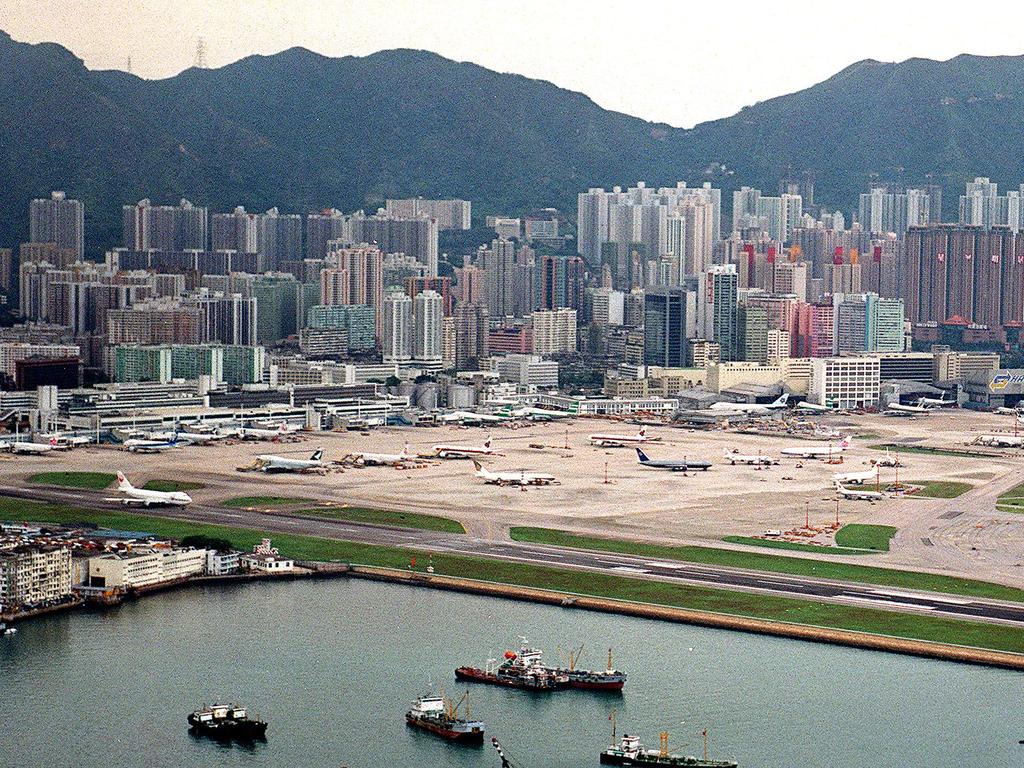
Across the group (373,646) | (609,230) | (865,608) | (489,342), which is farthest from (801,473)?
(609,230)

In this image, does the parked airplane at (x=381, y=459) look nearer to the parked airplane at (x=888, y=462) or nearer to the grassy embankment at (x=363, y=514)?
the grassy embankment at (x=363, y=514)

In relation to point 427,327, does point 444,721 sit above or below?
below

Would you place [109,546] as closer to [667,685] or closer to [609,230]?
[667,685]

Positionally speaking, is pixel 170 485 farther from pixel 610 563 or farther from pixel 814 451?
pixel 814 451

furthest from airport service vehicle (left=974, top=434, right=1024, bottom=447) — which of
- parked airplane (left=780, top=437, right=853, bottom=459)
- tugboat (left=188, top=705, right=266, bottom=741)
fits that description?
tugboat (left=188, top=705, right=266, bottom=741)

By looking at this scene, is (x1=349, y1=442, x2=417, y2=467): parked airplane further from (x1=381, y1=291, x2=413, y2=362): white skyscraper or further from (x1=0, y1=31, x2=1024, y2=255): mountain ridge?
(x1=0, y1=31, x2=1024, y2=255): mountain ridge

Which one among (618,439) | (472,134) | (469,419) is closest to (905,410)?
(469,419)
